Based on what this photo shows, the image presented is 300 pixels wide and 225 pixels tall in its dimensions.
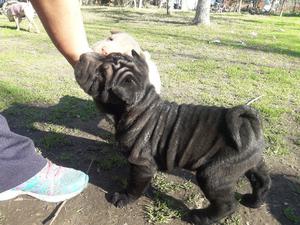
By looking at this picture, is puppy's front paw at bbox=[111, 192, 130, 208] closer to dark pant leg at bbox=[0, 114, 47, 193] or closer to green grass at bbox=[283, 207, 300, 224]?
dark pant leg at bbox=[0, 114, 47, 193]

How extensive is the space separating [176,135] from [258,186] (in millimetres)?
897

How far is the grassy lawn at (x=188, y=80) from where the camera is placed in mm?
5211

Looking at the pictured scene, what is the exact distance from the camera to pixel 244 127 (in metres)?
2.91

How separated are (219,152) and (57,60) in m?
6.88

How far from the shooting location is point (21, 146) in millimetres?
2982

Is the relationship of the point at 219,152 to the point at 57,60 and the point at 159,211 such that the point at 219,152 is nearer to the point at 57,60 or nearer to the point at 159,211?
the point at 159,211

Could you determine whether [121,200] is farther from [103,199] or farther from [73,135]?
[73,135]

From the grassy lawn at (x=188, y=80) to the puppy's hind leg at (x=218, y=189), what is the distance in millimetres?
1380

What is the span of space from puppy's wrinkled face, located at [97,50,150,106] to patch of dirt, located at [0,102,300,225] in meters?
0.98

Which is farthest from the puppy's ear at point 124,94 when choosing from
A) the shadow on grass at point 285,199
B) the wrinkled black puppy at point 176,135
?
the shadow on grass at point 285,199

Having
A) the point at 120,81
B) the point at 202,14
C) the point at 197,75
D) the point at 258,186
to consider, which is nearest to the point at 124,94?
the point at 120,81

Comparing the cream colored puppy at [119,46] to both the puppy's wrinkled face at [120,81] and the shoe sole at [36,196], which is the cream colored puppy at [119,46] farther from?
the shoe sole at [36,196]

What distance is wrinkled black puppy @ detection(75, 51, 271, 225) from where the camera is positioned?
9.50 ft

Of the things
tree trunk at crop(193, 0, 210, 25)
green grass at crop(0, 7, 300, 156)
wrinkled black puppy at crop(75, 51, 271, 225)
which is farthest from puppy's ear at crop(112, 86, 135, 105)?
tree trunk at crop(193, 0, 210, 25)
